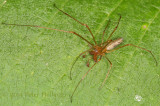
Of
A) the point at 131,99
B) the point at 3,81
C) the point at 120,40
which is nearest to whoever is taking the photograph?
the point at 3,81

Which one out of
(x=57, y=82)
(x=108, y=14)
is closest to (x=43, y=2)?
(x=108, y=14)

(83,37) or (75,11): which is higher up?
(75,11)

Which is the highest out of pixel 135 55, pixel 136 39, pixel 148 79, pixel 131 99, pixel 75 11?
pixel 75 11

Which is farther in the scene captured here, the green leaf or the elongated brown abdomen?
the elongated brown abdomen

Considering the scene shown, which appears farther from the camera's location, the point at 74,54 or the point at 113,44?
the point at 113,44

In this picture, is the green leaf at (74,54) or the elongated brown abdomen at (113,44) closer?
the green leaf at (74,54)

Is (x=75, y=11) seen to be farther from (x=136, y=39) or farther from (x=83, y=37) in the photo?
(x=136, y=39)

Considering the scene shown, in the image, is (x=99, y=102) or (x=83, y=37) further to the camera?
(x=83, y=37)

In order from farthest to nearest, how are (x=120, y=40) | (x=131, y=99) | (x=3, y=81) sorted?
(x=120, y=40) → (x=131, y=99) → (x=3, y=81)
